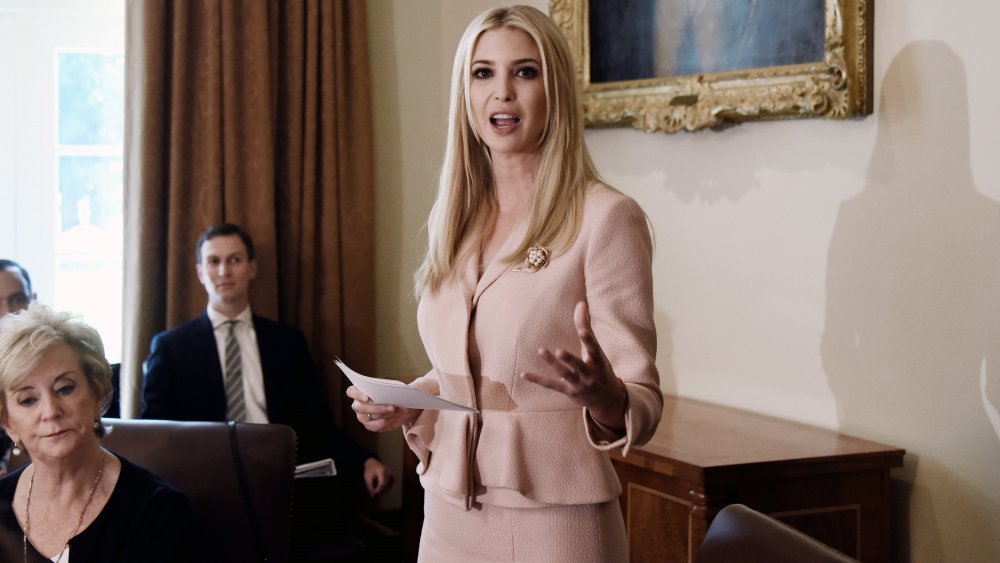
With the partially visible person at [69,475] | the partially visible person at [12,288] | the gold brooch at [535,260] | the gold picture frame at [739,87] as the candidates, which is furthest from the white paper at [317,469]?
the gold brooch at [535,260]

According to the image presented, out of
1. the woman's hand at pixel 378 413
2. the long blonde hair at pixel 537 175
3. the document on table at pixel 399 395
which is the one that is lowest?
the woman's hand at pixel 378 413

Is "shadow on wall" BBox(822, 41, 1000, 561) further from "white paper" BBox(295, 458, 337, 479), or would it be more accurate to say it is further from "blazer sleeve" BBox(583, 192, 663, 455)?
"white paper" BBox(295, 458, 337, 479)

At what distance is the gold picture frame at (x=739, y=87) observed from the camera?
308 centimetres

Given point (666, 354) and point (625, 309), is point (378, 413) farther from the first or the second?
point (666, 354)

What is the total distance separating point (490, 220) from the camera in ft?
6.69

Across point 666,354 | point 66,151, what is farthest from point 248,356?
point 666,354

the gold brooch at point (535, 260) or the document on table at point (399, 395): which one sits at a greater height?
the gold brooch at point (535, 260)

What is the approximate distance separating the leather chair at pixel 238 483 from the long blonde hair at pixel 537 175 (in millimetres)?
739

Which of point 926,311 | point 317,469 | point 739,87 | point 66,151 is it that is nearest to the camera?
point 926,311

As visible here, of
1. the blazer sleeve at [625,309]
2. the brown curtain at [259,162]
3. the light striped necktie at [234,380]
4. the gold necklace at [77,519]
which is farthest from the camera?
the brown curtain at [259,162]

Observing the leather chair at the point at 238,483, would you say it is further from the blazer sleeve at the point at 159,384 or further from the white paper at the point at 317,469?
the blazer sleeve at the point at 159,384

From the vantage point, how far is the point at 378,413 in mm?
1950

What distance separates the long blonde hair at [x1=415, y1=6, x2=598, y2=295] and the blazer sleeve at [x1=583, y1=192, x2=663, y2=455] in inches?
2.8

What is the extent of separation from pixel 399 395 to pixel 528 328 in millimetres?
241
